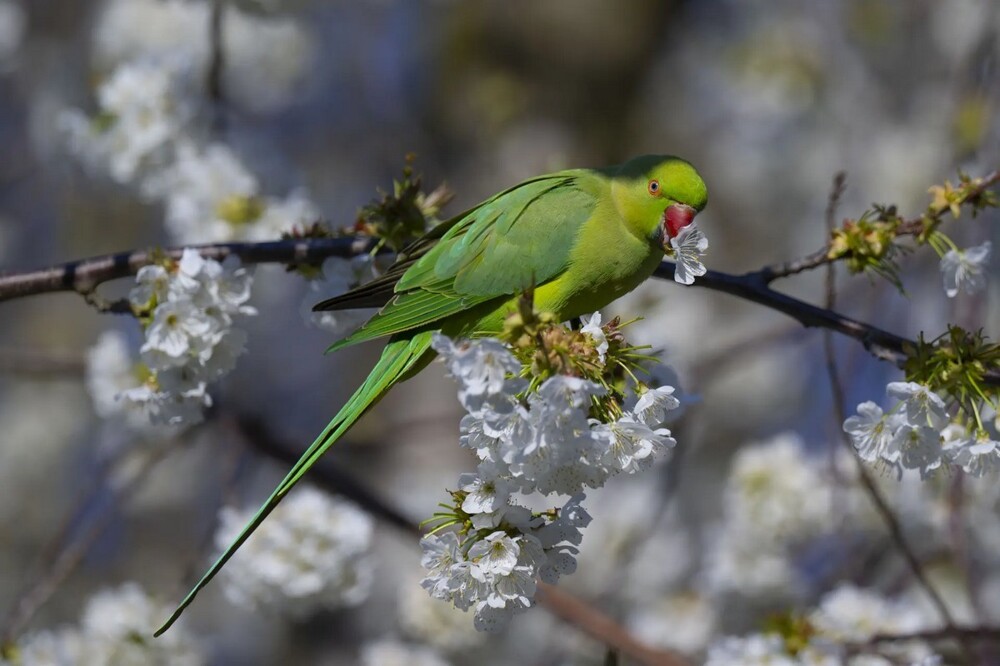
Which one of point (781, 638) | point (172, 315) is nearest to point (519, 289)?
point (172, 315)

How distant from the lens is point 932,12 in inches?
Result: 193

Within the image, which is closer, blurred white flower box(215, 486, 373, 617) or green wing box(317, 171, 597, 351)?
green wing box(317, 171, 597, 351)

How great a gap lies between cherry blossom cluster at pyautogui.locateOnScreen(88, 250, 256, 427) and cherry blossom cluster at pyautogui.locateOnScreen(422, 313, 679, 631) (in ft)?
1.86

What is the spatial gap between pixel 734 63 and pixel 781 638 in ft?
13.2

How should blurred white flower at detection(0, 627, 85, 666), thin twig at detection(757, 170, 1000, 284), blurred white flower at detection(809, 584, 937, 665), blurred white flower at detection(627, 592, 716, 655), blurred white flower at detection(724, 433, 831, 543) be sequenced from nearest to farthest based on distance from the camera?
thin twig at detection(757, 170, 1000, 284), blurred white flower at detection(0, 627, 85, 666), blurred white flower at detection(809, 584, 937, 665), blurred white flower at detection(724, 433, 831, 543), blurred white flower at detection(627, 592, 716, 655)

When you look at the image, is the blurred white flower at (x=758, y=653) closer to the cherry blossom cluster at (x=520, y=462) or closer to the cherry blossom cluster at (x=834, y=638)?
the cherry blossom cluster at (x=834, y=638)

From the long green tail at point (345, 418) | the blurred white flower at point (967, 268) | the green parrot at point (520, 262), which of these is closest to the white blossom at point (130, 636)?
the long green tail at point (345, 418)

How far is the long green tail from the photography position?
4.47 ft

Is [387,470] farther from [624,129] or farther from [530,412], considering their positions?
[530,412]

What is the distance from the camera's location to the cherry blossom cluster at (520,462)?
47.9 inches

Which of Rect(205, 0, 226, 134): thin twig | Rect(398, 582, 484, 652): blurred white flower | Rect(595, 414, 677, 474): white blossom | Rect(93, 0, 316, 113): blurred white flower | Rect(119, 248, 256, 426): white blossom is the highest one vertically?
Rect(93, 0, 316, 113): blurred white flower

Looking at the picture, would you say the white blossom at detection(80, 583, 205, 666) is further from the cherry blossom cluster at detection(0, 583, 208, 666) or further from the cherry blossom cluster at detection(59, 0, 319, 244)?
the cherry blossom cluster at detection(59, 0, 319, 244)

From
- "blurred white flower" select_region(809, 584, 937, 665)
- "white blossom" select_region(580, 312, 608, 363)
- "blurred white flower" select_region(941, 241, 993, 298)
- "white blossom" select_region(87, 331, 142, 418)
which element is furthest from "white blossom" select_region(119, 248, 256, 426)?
"blurred white flower" select_region(809, 584, 937, 665)

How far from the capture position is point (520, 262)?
5.53 feet
